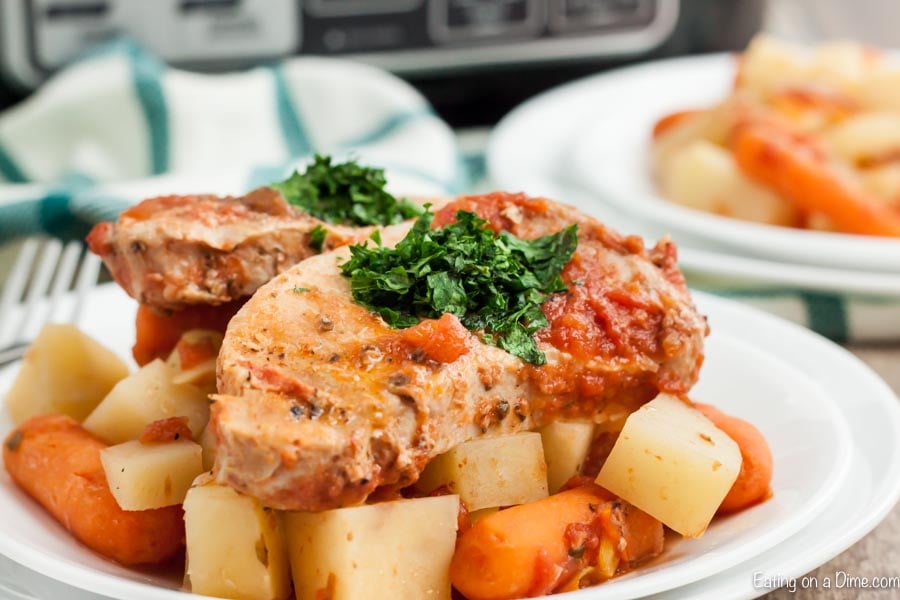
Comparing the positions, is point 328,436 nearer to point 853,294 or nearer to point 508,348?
point 508,348

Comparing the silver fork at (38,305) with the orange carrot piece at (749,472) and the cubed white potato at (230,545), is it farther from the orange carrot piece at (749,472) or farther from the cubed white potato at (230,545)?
the orange carrot piece at (749,472)

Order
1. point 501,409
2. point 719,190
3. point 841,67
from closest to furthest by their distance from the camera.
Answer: point 501,409 → point 719,190 → point 841,67

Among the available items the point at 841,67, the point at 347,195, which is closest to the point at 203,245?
the point at 347,195

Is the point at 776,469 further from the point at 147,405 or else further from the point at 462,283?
the point at 147,405

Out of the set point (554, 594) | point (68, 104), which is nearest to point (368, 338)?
point (554, 594)

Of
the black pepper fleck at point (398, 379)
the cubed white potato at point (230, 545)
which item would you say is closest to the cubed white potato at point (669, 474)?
the black pepper fleck at point (398, 379)
